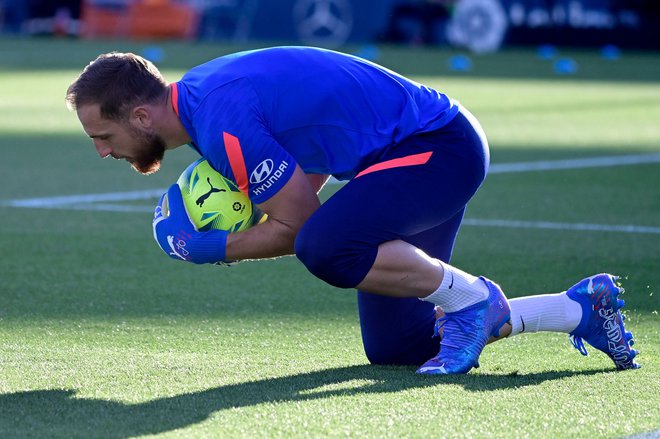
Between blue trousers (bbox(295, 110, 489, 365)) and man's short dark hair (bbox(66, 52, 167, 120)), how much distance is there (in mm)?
685

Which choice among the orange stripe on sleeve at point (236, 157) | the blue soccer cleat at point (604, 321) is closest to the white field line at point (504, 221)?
the blue soccer cleat at point (604, 321)

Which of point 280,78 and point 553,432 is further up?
point 280,78

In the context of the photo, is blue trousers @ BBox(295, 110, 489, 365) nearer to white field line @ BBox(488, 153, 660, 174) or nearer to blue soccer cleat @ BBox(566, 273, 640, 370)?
blue soccer cleat @ BBox(566, 273, 640, 370)

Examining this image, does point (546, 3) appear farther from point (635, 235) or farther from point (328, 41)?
point (635, 235)

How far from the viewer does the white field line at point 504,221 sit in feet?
24.8

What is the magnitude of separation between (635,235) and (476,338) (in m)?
3.23

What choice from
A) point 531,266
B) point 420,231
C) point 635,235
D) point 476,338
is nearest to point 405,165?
point 420,231

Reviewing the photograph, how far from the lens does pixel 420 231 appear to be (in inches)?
171

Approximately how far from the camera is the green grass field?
12.1 feet

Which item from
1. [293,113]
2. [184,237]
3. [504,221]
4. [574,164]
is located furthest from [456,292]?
[574,164]

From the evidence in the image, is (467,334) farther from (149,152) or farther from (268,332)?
(149,152)

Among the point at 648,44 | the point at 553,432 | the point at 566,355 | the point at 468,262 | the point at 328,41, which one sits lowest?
the point at 328,41

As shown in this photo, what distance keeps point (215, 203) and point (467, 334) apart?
0.96 metres

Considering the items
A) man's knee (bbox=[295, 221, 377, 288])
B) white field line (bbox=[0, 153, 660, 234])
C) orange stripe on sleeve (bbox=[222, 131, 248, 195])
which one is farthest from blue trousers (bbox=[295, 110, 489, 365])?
white field line (bbox=[0, 153, 660, 234])
